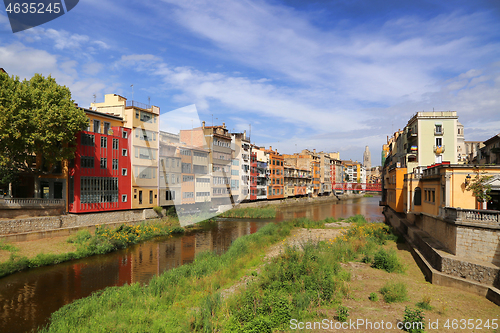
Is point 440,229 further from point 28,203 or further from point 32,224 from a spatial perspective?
point 28,203

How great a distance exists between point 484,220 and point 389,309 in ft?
26.8

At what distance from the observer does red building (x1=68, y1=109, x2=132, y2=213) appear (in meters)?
32.6

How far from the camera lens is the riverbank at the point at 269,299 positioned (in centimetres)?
1320

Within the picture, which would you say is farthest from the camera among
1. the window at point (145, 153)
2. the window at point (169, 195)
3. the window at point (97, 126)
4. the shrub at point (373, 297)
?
the window at point (169, 195)

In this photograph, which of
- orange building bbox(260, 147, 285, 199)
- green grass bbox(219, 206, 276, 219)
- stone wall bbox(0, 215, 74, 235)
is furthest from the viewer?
orange building bbox(260, 147, 285, 199)

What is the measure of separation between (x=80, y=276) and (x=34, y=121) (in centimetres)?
1423

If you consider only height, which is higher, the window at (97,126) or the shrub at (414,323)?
the window at (97,126)

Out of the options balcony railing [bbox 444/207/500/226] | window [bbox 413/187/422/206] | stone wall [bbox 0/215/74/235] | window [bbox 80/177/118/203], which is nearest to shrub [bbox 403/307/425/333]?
balcony railing [bbox 444/207/500/226]

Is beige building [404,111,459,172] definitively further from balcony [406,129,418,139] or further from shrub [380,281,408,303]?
shrub [380,281,408,303]

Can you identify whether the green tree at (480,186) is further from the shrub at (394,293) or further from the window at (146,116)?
the window at (146,116)

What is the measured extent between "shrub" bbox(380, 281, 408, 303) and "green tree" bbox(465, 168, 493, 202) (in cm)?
932

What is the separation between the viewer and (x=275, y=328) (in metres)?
12.7

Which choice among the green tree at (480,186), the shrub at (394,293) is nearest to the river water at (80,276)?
the shrub at (394,293)

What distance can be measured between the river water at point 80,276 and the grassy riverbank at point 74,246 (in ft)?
2.30
